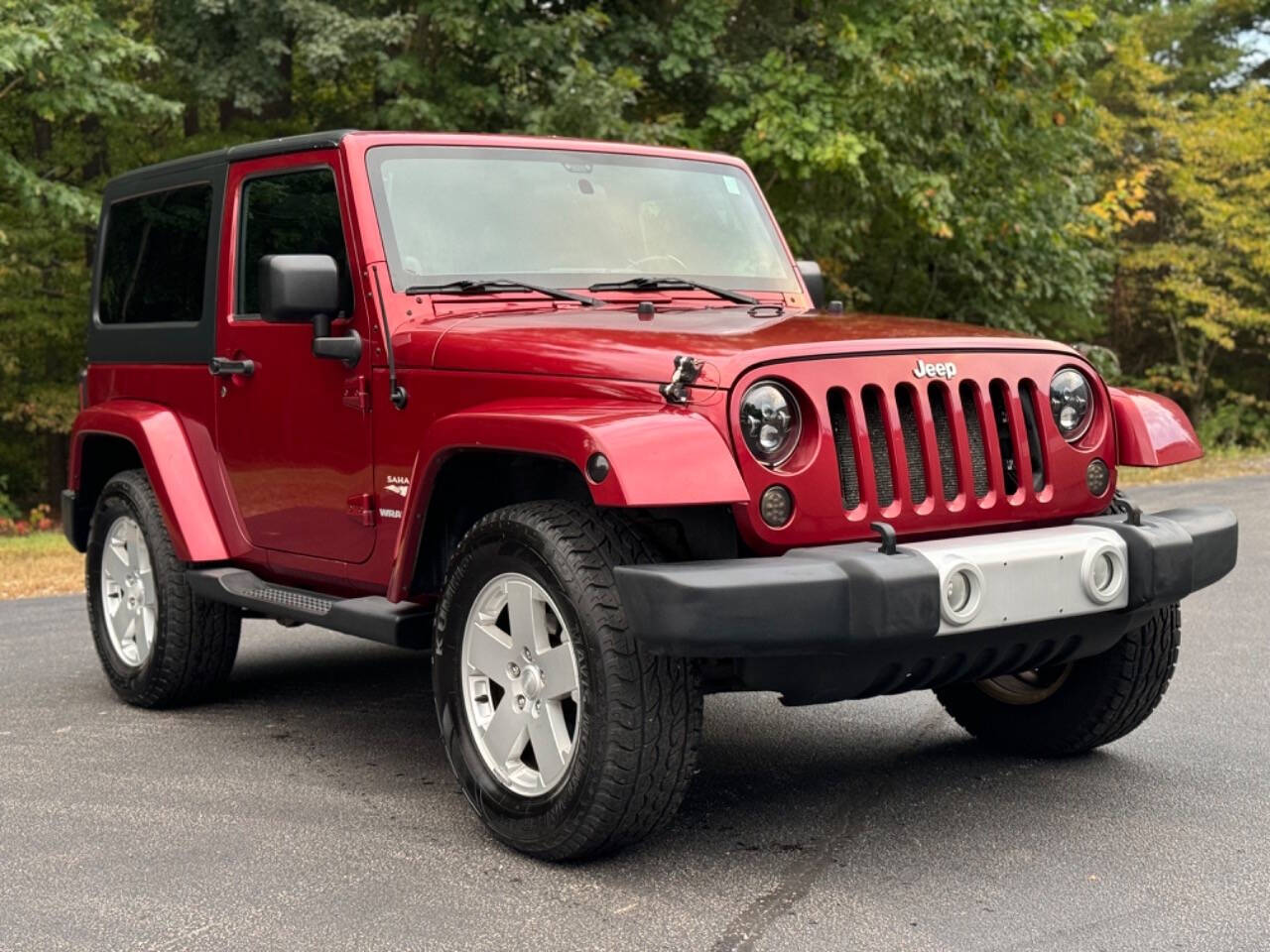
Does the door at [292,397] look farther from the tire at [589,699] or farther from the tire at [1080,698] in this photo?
the tire at [1080,698]

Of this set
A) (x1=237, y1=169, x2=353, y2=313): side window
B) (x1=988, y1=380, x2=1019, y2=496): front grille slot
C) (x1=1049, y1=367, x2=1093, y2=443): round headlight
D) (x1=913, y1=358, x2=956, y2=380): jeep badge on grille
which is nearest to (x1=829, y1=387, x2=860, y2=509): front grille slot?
(x1=913, y1=358, x2=956, y2=380): jeep badge on grille

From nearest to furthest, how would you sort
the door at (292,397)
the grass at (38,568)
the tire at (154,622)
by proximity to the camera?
1. the door at (292,397)
2. the tire at (154,622)
3. the grass at (38,568)

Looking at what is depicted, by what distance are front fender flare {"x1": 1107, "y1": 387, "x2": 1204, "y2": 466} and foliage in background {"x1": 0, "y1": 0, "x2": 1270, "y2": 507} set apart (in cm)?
1160

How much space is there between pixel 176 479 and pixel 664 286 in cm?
199

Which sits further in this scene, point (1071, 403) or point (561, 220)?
point (561, 220)

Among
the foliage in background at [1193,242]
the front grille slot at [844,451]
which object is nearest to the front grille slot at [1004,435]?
the front grille slot at [844,451]

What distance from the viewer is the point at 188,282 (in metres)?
6.20

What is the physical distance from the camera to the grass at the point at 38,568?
10391 millimetres

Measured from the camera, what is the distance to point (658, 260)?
5.55 metres

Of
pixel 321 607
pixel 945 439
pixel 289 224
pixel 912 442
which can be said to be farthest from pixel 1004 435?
pixel 289 224

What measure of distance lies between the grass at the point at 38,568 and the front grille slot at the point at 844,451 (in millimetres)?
7260

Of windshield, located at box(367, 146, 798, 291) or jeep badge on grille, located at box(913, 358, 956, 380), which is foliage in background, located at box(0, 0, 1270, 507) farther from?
jeep badge on grille, located at box(913, 358, 956, 380)

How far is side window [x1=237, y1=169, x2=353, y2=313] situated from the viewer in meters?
5.37

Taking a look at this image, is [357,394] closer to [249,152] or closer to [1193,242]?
[249,152]
